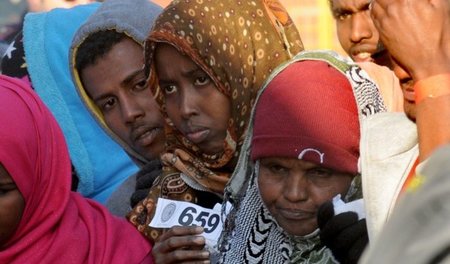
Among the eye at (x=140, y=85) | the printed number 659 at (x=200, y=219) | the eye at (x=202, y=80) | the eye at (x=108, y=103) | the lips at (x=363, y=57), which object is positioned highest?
the eye at (x=202, y=80)

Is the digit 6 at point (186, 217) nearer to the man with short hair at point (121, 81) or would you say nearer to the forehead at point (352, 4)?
the man with short hair at point (121, 81)

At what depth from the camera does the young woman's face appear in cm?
291

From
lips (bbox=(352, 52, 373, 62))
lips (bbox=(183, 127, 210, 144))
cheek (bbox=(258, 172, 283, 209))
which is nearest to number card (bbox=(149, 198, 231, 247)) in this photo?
lips (bbox=(183, 127, 210, 144))

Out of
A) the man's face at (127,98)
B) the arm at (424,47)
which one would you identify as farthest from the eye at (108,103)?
the arm at (424,47)

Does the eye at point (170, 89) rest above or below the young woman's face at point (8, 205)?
above

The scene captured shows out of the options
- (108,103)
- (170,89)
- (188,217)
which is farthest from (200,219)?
(108,103)

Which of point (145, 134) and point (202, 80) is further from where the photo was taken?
point (145, 134)

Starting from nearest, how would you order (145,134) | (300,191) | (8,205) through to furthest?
(300,191)
(8,205)
(145,134)

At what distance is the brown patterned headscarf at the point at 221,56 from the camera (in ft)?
10.00

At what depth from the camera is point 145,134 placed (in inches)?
144

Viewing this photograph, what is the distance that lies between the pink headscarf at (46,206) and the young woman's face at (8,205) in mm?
23

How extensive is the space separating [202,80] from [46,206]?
0.65 m

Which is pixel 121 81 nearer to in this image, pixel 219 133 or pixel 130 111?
pixel 130 111

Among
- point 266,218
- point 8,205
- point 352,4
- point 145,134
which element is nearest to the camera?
point 266,218
